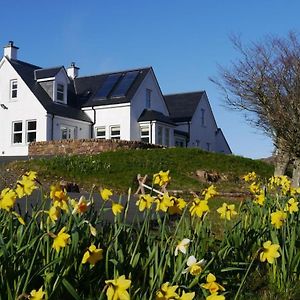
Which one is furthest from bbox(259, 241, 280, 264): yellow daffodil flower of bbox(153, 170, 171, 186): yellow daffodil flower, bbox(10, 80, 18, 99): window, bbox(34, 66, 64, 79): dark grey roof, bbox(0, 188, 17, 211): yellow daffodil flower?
bbox(10, 80, 18, 99): window

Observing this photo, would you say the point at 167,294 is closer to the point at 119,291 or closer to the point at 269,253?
the point at 119,291

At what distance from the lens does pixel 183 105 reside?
4369cm

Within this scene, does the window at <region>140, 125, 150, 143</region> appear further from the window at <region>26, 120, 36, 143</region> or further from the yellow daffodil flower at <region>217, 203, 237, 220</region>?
the yellow daffodil flower at <region>217, 203, 237, 220</region>

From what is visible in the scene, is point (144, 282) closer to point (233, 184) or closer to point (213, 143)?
point (233, 184)

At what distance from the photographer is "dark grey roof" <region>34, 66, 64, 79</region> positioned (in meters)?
33.7

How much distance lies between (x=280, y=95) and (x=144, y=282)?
15134 millimetres

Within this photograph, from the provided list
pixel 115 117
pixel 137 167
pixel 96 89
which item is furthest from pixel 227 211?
pixel 96 89

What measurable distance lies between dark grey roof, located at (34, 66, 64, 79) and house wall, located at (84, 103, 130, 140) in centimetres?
341

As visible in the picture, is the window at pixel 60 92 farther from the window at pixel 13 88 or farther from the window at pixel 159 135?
the window at pixel 159 135

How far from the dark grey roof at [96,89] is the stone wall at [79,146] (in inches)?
236

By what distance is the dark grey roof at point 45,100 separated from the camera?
32.2 metres

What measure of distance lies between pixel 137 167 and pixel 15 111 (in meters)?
17.3

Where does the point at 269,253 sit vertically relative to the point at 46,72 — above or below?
below

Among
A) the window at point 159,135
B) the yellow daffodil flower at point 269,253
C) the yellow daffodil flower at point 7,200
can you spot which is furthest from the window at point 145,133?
the yellow daffodil flower at point 269,253
